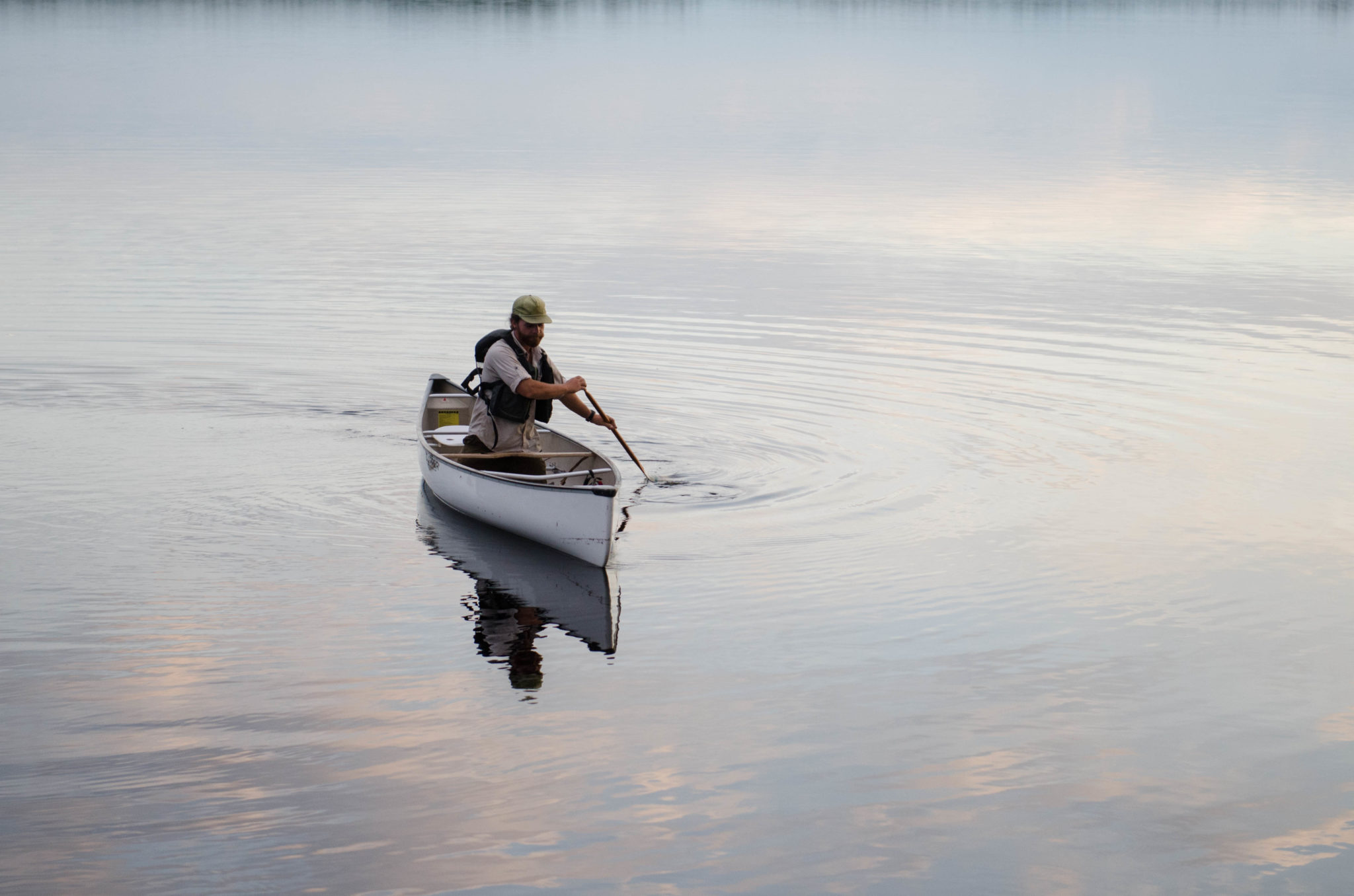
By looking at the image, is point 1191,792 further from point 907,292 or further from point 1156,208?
point 1156,208

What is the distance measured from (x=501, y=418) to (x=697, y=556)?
230 centimetres

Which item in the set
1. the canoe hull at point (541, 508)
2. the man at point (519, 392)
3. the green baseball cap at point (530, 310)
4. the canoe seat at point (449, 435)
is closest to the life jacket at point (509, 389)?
the man at point (519, 392)

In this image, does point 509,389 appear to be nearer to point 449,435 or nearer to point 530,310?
point 530,310

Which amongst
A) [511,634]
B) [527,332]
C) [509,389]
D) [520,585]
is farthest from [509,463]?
[511,634]

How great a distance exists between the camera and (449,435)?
15234 mm

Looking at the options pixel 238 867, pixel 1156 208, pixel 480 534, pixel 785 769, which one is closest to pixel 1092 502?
pixel 480 534

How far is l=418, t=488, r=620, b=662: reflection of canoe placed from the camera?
1100 centimetres

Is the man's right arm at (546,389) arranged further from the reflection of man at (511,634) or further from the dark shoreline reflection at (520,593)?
the reflection of man at (511,634)

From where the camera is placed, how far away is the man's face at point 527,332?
43.4 feet

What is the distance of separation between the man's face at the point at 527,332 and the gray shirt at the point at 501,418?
50 millimetres

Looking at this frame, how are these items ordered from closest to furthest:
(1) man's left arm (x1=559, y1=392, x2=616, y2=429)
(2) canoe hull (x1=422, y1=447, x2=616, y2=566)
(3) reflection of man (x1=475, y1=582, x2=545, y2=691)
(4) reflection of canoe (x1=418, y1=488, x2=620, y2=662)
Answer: (3) reflection of man (x1=475, y1=582, x2=545, y2=691)
(4) reflection of canoe (x1=418, y1=488, x2=620, y2=662)
(2) canoe hull (x1=422, y1=447, x2=616, y2=566)
(1) man's left arm (x1=559, y1=392, x2=616, y2=429)

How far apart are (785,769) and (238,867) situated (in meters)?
3.02

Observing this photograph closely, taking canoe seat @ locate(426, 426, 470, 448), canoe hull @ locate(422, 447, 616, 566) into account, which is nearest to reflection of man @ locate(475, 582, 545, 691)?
canoe hull @ locate(422, 447, 616, 566)

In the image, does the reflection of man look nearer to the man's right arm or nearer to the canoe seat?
the man's right arm
